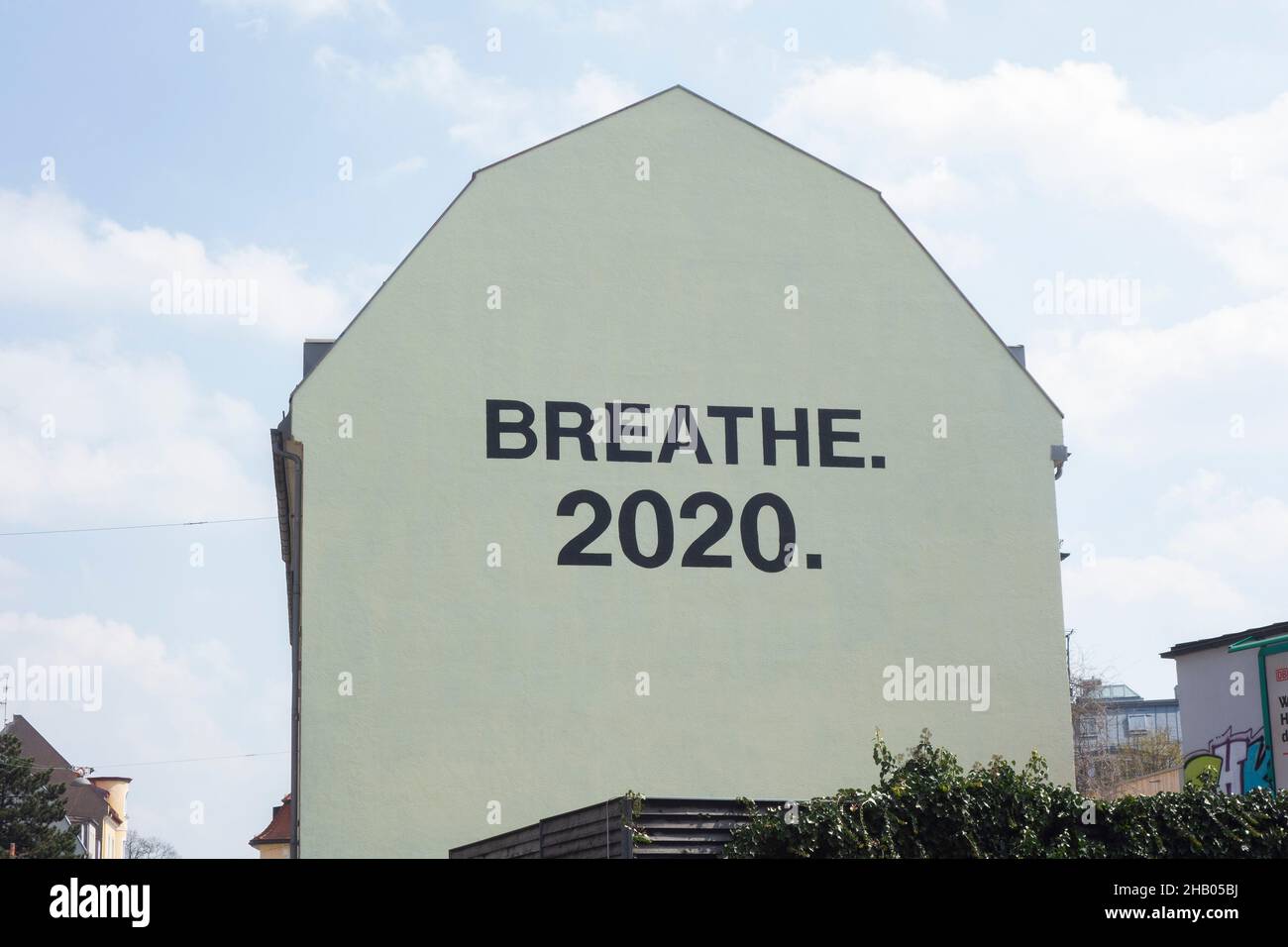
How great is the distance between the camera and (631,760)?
21094mm

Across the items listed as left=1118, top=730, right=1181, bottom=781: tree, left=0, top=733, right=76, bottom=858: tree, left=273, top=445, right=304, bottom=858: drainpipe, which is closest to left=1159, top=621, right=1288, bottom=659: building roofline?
left=273, top=445, right=304, bottom=858: drainpipe

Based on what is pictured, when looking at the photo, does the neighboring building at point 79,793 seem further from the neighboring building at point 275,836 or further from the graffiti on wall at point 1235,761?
the graffiti on wall at point 1235,761

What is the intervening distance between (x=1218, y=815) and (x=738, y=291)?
11599mm

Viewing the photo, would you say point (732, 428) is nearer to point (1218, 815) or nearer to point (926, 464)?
point (926, 464)

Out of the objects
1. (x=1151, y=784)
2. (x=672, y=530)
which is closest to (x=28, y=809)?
(x=1151, y=784)

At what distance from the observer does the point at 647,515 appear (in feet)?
72.3

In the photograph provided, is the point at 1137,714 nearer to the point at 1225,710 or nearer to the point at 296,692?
the point at 1225,710

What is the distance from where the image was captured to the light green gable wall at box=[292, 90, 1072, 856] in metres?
20.6

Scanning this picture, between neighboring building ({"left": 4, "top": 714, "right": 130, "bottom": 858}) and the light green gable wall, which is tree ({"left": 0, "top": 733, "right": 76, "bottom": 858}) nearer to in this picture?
neighboring building ({"left": 4, "top": 714, "right": 130, "bottom": 858})

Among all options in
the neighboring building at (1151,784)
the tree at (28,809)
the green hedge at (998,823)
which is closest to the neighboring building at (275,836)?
the tree at (28,809)

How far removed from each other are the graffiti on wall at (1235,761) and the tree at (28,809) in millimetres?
53009

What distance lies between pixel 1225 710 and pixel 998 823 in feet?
25.7

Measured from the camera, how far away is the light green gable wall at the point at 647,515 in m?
20.6
